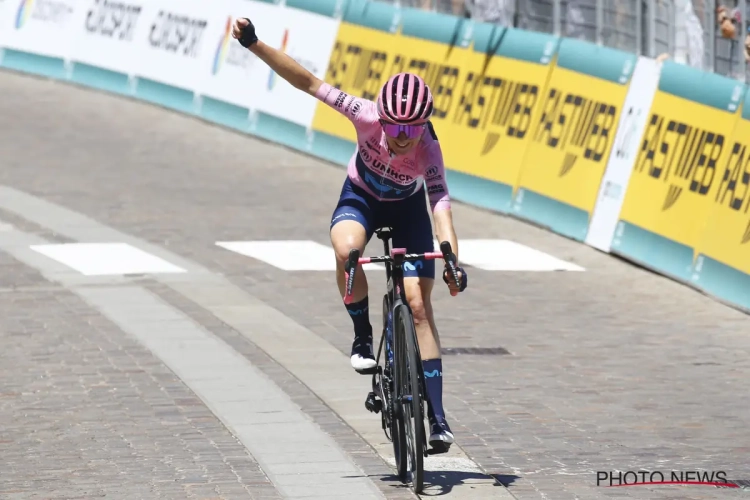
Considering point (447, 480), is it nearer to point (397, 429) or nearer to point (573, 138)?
point (397, 429)

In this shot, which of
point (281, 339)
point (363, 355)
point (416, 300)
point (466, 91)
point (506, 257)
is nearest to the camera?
point (416, 300)

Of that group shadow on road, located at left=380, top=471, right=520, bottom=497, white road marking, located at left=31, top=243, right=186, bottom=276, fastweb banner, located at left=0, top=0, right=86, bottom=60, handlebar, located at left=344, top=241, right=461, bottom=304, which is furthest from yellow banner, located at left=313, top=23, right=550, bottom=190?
handlebar, located at left=344, top=241, right=461, bottom=304

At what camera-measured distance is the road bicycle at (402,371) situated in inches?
288

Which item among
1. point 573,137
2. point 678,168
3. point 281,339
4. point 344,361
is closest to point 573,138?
point 573,137

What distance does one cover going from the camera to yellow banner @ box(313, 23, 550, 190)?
16.5m

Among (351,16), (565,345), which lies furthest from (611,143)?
(351,16)

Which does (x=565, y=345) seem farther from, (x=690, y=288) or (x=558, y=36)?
(x=558, y=36)

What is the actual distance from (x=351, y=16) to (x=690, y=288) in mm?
7703

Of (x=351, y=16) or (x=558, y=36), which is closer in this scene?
(x=558, y=36)

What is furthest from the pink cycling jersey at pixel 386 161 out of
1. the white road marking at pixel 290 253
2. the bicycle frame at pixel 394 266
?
the white road marking at pixel 290 253

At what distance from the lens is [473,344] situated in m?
11.2

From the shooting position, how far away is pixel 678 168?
13.9 meters

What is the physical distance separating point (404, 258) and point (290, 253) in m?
7.12

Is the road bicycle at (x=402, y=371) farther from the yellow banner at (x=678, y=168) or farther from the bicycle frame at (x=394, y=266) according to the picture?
the yellow banner at (x=678, y=168)
